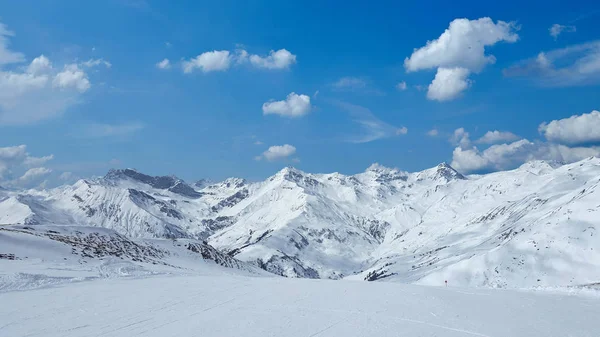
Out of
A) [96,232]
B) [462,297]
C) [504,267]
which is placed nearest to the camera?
[462,297]

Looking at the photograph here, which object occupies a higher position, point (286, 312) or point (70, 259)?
point (70, 259)

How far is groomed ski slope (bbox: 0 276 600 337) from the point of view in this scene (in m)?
18.8

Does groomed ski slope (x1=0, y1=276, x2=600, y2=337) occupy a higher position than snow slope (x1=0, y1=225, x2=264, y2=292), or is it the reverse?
snow slope (x1=0, y1=225, x2=264, y2=292)

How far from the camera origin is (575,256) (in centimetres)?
9556

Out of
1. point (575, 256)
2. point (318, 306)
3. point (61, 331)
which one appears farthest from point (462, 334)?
point (575, 256)

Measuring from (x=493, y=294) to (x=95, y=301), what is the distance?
91.2ft

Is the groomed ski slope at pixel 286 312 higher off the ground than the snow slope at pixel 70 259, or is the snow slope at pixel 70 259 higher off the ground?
the snow slope at pixel 70 259

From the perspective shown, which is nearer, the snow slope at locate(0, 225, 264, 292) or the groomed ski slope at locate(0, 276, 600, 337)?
the groomed ski slope at locate(0, 276, 600, 337)

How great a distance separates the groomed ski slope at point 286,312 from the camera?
18766 mm

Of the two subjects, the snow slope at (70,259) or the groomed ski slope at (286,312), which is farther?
the snow slope at (70,259)

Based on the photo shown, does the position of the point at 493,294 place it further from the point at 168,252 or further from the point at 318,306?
the point at 168,252

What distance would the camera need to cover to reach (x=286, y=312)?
74.5ft

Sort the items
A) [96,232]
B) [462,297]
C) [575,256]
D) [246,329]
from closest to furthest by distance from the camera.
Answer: [246,329], [462,297], [96,232], [575,256]

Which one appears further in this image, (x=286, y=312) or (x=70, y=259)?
(x=70, y=259)
